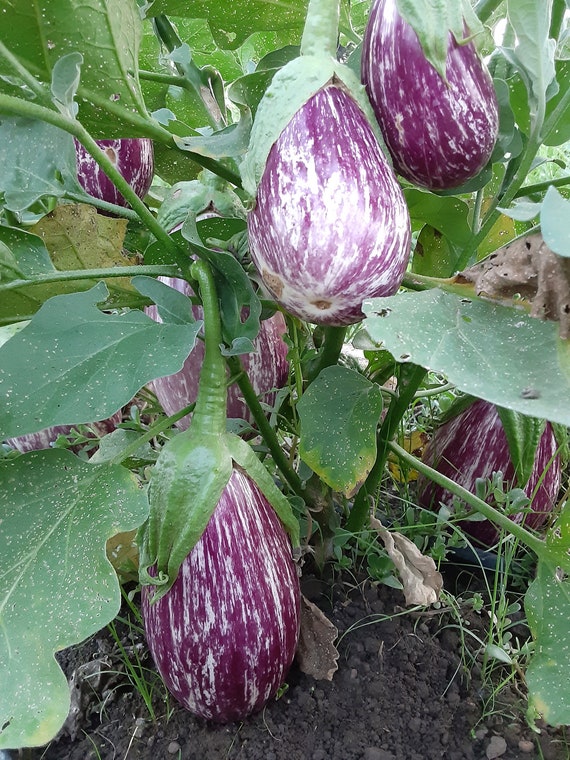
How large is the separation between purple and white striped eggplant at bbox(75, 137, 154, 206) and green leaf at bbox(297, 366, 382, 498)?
0.36 meters

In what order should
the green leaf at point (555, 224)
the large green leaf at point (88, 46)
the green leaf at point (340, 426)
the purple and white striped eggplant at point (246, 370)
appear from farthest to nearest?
1. the purple and white striped eggplant at point (246, 370)
2. the green leaf at point (340, 426)
3. the large green leaf at point (88, 46)
4. the green leaf at point (555, 224)

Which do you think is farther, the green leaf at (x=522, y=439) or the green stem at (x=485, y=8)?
the green leaf at (x=522, y=439)

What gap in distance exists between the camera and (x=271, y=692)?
1.86 ft

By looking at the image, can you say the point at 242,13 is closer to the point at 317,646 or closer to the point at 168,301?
the point at 168,301

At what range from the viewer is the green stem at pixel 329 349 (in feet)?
1.97

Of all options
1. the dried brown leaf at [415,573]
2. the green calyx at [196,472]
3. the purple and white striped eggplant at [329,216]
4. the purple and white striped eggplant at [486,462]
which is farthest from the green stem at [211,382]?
the purple and white striped eggplant at [486,462]

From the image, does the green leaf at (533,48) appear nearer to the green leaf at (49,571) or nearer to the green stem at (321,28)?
the green stem at (321,28)

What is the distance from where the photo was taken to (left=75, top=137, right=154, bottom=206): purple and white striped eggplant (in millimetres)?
726

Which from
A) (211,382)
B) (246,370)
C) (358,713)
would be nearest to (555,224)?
(211,382)

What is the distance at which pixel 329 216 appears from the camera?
364 millimetres

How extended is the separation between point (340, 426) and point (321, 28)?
302 mm

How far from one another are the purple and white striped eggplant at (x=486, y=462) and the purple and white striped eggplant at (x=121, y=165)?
47 cm

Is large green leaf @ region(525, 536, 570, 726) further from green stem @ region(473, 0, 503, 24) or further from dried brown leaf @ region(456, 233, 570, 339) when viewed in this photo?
green stem @ region(473, 0, 503, 24)

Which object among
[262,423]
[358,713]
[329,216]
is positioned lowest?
[358,713]
